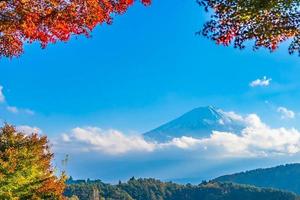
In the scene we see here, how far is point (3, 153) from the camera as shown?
42875mm

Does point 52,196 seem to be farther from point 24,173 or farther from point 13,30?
point 13,30

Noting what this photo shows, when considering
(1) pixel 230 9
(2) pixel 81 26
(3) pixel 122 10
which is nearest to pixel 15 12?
(2) pixel 81 26

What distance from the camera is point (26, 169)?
43.1 meters

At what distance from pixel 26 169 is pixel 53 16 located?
97.4 ft

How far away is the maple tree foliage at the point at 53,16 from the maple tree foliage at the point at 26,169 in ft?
84.9

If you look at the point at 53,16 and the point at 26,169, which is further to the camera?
the point at 26,169

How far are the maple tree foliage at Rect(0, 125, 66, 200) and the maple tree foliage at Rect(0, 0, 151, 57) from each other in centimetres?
2589

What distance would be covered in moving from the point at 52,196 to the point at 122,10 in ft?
103

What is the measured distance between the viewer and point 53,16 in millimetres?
15156

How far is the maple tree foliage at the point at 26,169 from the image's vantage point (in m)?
41.8

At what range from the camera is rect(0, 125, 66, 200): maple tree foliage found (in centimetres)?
4175

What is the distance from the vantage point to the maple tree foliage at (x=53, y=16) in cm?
1498

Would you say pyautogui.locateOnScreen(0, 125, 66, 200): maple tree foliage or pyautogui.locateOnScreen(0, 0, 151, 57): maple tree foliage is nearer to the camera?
pyautogui.locateOnScreen(0, 0, 151, 57): maple tree foliage

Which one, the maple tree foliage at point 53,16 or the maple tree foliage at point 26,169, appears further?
the maple tree foliage at point 26,169
